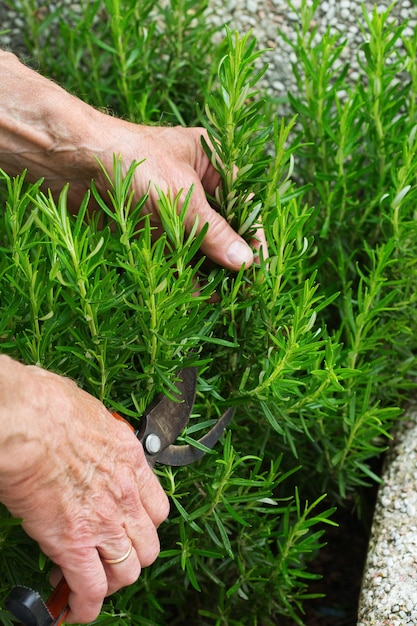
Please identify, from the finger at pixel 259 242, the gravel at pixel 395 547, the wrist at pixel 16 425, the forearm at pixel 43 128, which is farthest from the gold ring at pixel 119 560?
the forearm at pixel 43 128

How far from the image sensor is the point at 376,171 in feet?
6.84

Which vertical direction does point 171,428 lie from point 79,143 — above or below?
below

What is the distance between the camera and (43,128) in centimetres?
179

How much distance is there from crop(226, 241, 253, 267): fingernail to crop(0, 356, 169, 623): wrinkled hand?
0.39 meters

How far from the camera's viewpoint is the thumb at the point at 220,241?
1.58 m

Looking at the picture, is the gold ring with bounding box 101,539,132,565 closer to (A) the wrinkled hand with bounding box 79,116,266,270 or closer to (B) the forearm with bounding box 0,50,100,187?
(A) the wrinkled hand with bounding box 79,116,266,270

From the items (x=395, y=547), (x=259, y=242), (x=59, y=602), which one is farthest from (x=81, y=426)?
(x=395, y=547)

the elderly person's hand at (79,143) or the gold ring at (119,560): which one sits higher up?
the elderly person's hand at (79,143)

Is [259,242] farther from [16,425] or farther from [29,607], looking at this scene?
[29,607]

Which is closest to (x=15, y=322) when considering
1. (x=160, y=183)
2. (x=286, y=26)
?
(x=160, y=183)

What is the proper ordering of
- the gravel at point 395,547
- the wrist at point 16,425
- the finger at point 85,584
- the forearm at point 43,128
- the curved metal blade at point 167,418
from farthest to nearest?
1. the forearm at point 43,128
2. the gravel at point 395,547
3. the curved metal blade at point 167,418
4. the finger at point 85,584
5. the wrist at point 16,425

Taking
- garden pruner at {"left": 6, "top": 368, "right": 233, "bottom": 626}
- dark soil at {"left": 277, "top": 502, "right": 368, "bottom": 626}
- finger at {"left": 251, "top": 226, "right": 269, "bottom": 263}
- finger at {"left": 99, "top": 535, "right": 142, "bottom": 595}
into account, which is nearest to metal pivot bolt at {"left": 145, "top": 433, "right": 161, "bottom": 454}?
garden pruner at {"left": 6, "top": 368, "right": 233, "bottom": 626}

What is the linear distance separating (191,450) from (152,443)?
0.11 metres

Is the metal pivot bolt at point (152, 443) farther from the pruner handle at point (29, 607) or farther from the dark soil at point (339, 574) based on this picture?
the dark soil at point (339, 574)
